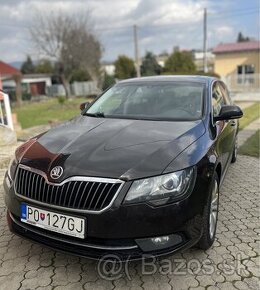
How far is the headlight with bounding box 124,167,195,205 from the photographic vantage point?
247cm

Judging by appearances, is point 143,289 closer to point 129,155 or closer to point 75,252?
point 75,252

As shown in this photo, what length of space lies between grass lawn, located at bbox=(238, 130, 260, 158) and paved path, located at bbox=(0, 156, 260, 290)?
3.51 m

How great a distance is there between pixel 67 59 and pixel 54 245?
102ft

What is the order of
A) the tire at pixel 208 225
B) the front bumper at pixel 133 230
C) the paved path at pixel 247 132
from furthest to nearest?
the paved path at pixel 247 132 < the tire at pixel 208 225 < the front bumper at pixel 133 230

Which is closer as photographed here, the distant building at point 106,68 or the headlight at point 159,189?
the headlight at point 159,189

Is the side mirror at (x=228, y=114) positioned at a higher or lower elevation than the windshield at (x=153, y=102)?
lower

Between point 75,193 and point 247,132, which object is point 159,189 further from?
point 247,132

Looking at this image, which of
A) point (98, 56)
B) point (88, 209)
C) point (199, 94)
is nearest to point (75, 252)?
point (88, 209)

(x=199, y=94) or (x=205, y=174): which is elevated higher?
(x=199, y=94)

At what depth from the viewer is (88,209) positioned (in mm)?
2492

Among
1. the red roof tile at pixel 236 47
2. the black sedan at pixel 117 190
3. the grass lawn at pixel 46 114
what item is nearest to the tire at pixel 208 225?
the black sedan at pixel 117 190

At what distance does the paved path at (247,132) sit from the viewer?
829 centimetres

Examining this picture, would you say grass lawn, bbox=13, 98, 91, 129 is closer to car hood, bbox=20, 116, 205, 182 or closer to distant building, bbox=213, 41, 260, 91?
car hood, bbox=20, 116, 205, 182

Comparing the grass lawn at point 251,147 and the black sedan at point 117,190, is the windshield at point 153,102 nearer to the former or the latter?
the black sedan at point 117,190
